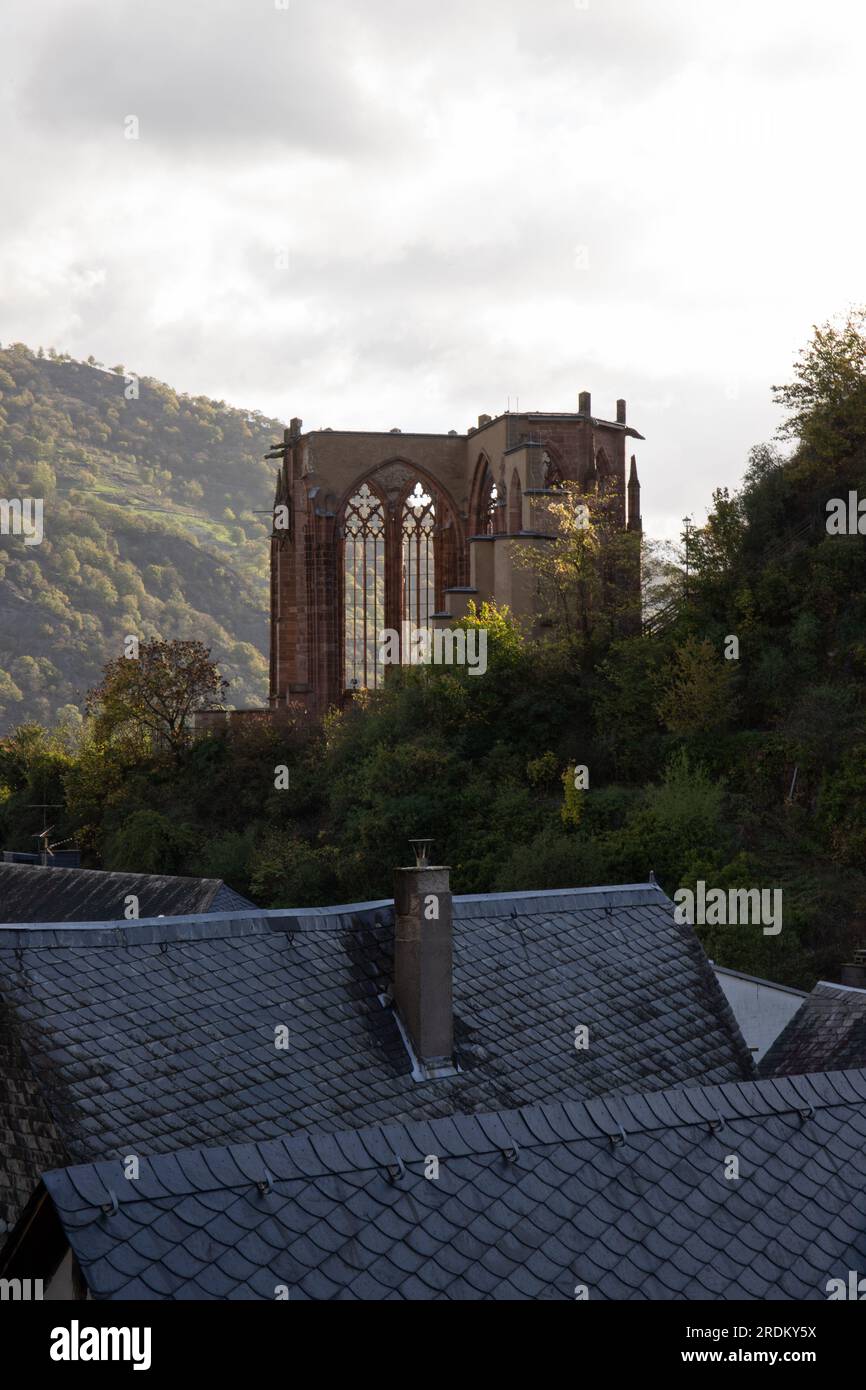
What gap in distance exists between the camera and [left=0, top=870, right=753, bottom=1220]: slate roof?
16219 mm

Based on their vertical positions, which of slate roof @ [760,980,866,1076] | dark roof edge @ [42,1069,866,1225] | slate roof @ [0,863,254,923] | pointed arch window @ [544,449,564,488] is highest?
pointed arch window @ [544,449,564,488]

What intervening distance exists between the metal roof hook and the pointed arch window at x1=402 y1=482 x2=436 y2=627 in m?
44.3

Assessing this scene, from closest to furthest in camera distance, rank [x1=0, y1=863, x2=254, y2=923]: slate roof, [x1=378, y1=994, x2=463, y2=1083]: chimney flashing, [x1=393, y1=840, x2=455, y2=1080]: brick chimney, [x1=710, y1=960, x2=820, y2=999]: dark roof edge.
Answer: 1. [x1=378, y1=994, x2=463, y2=1083]: chimney flashing
2. [x1=393, y1=840, x2=455, y2=1080]: brick chimney
3. [x1=710, y1=960, x2=820, y2=999]: dark roof edge
4. [x1=0, y1=863, x2=254, y2=923]: slate roof

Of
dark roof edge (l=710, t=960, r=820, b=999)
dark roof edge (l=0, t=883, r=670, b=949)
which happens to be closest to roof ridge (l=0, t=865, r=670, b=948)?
dark roof edge (l=0, t=883, r=670, b=949)

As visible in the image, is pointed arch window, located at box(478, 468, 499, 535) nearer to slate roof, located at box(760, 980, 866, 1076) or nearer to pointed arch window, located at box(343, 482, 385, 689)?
pointed arch window, located at box(343, 482, 385, 689)

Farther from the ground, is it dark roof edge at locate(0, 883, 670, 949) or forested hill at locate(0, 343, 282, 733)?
forested hill at locate(0, 343, 282, 733)

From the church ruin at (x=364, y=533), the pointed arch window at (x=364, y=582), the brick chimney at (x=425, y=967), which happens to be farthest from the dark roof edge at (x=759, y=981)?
the pointed arch window at (x=364, y=582)

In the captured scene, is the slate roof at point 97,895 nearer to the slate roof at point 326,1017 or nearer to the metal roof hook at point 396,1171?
the slate roof at point 326,1017

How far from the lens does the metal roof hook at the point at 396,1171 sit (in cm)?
1098

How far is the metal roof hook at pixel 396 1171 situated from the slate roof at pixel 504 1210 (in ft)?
0.05

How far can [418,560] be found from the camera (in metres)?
56.0

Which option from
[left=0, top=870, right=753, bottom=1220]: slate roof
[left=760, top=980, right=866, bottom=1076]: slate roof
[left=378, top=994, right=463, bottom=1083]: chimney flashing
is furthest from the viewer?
[left=760, top=980, right=866, bottom=1076]: slate roof

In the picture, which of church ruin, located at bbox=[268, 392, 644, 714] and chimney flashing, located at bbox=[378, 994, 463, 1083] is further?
church ruin, located at bbox=[268, 392, 644, 714]
